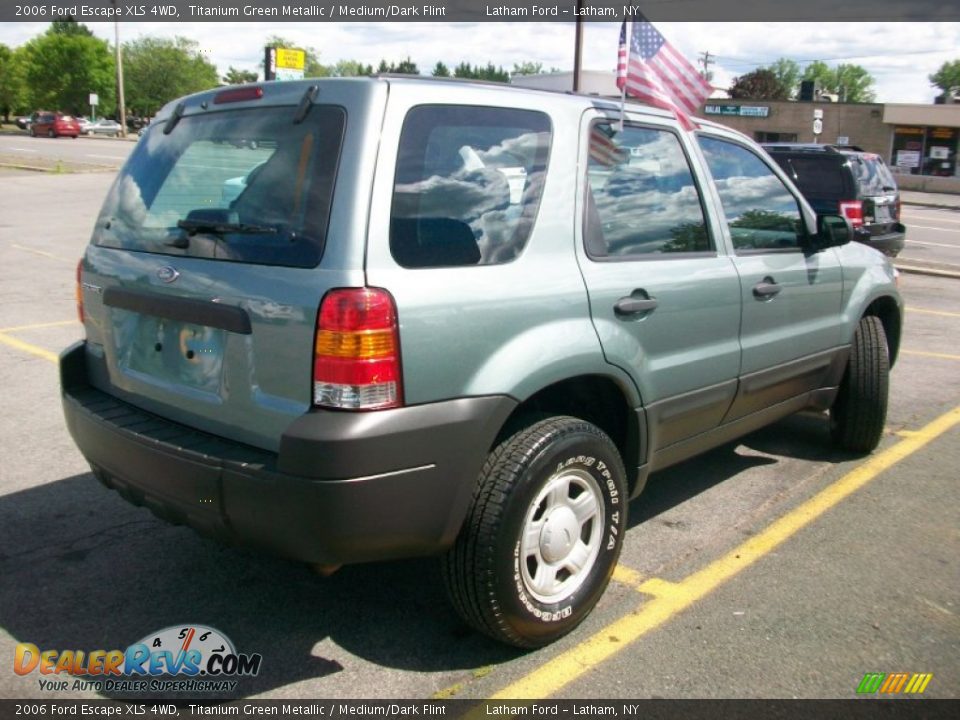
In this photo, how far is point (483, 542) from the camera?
2803 millimetres

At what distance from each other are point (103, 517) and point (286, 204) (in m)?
2.17

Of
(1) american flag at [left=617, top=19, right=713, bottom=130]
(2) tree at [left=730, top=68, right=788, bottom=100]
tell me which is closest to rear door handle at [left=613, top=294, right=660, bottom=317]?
(1) american flag at [left=617, top=19, right=713, bottom=130]

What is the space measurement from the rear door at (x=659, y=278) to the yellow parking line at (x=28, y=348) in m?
5.21

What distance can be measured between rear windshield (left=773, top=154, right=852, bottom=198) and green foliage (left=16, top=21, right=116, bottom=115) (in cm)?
8308

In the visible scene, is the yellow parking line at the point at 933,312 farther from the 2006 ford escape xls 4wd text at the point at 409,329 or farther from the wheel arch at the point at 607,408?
the wheel arch at the point at 607,408

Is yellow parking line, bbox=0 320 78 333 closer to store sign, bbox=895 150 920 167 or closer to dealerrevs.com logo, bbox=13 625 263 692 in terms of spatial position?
dealerrevs.com logo, bbox=13 625 263 692

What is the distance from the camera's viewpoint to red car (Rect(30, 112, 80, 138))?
5431cm

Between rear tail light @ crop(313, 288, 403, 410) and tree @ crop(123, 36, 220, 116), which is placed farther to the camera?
tree @ crop(123, 36, 220, 116)

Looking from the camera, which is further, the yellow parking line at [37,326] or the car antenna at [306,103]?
the yellow parking line at [37,326]

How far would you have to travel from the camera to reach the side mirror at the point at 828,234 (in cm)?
452

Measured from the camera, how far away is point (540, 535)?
3.03 m

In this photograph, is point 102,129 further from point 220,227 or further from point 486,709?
point 486,709

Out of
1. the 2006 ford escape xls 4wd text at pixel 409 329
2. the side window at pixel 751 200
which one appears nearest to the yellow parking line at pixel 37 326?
the 2006 ford escape xls 4wd text at pixel 409 329

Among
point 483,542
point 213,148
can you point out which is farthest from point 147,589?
point 213,148
